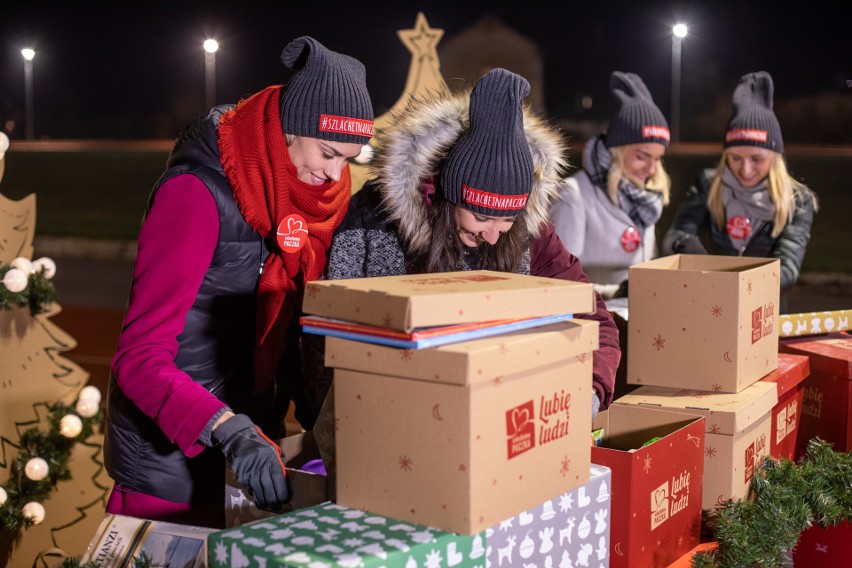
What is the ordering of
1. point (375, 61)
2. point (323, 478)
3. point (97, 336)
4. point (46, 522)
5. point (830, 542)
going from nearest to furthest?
1. point (323, 478)
2. point (830, 542)
3. point (46, 522)
4. point (97, 336)
5. point (375, 61)

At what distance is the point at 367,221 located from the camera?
6.62ft

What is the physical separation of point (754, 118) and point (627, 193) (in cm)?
54

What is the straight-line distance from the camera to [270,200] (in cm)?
183

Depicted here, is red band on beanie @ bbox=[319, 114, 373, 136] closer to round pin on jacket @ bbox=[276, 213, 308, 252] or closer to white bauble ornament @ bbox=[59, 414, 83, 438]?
round pin on jacket @ bbox=[276, 213, 308, 252]

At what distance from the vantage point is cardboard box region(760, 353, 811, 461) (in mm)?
2244

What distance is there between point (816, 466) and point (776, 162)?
167cm

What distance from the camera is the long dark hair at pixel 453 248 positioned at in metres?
1.91

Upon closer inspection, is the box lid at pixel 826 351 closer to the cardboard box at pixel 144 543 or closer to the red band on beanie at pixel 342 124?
the red band on beanie at pixel 342 124

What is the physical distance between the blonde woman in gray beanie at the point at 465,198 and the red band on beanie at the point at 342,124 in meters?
0.11

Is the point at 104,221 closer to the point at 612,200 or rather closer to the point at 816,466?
the point at 612,200

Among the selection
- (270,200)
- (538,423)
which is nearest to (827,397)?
(538,423)

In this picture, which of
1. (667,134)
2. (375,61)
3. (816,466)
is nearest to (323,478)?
(816,466)

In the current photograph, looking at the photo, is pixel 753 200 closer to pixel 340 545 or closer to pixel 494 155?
pixel 494 155

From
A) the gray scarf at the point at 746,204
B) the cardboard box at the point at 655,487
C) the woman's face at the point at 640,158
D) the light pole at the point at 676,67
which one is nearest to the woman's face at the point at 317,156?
the cardboard box at the point at 655,487
